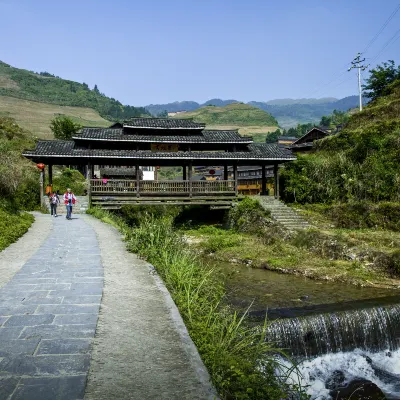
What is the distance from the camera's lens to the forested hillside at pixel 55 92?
12219 cm

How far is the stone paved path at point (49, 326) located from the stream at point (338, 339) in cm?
338

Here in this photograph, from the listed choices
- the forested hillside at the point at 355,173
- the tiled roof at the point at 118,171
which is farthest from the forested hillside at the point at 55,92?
the forested hillside at the point at 355,173

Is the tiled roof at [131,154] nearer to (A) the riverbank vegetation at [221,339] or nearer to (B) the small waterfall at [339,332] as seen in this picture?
(A) the riverbank vegetation at [221,339]

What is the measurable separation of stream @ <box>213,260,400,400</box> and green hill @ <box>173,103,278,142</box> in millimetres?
112427

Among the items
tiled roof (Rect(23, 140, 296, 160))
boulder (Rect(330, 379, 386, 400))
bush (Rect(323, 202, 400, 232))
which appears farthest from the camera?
tiled roof (Rect(23, 140, 296, 160))

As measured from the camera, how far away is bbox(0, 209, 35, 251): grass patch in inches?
431

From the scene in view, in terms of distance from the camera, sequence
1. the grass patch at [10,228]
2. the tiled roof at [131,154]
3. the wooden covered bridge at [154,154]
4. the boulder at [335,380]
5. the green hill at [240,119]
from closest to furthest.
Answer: the boulder at [335,380]
the grass patch at [10,228]
the tiled roof at [131,154]
the wooden covered bridge at [154,154]
the green hill at [240,119]

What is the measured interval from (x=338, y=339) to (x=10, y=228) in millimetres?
10281

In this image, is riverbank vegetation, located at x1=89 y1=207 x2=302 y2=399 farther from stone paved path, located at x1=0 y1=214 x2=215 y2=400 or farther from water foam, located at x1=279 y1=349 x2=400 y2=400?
water foam, located at x1=279 y1=349 x2=400 y2=400

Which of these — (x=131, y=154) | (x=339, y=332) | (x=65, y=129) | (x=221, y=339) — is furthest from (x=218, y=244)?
(x=65, y=129)

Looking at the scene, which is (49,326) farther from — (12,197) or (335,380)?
(12,197)

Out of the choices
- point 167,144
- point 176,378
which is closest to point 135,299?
point 176,378

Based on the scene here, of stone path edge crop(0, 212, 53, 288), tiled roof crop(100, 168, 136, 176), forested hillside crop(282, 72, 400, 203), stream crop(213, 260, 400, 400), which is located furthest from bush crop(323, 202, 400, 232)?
tiled roof crop(100, 168, 136, 176)

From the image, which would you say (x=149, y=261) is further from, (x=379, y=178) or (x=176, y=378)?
(x=379, y=178)
